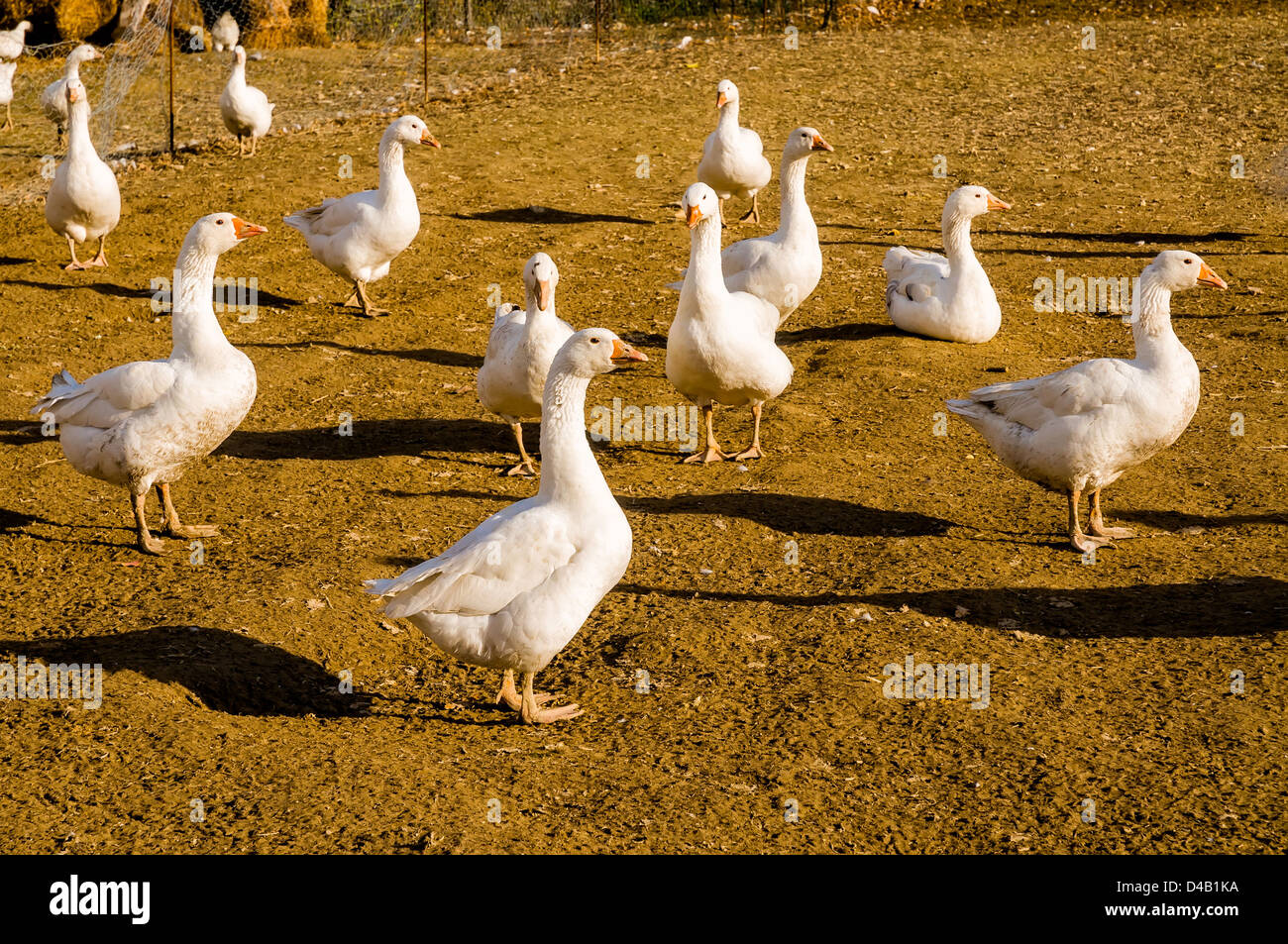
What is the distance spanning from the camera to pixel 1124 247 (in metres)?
12.6

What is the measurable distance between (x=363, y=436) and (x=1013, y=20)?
53.0ft

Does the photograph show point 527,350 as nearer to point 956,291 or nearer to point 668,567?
point 668,567

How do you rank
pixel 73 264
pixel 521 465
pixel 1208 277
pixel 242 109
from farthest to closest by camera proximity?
1. pixel 242 109
2. pixel 73 264
3. pixel 521 465
4. pixel 1208 277

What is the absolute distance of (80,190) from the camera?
11703 millimetres

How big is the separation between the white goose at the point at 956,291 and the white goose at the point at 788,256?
3.16ft

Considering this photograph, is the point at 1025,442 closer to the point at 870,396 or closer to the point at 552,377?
the point at 870,396

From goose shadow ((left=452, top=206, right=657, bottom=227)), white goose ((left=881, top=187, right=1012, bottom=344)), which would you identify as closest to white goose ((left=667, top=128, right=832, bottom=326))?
white goose ((left=881, top=187, right=1012, bottom=344))

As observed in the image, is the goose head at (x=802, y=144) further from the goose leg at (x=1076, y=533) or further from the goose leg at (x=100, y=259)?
the goose leg at (x=100, y=259)

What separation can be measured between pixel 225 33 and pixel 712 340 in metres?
15.6

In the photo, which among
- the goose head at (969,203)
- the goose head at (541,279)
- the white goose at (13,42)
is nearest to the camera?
the goose head at (541,279)

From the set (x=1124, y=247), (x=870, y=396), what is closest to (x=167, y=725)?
(x=870, y=396)

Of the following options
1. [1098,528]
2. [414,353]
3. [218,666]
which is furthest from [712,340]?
[218,666]

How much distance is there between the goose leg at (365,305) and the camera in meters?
11.5

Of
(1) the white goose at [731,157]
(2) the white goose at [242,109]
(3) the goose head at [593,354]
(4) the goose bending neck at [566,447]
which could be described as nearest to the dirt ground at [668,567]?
(2) the white goose at [242,109]
